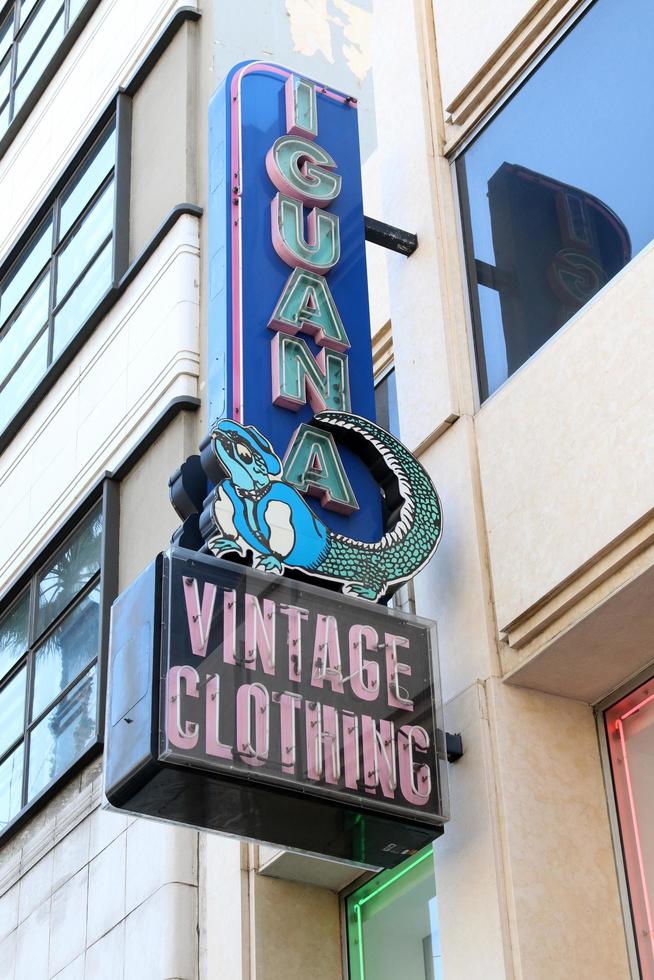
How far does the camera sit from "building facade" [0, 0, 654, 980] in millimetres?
8312

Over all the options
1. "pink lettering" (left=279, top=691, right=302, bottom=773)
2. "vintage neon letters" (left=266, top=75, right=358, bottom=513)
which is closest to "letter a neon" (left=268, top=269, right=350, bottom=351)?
"vintage neon letters" (left=266, top=75, right=358, bottom=513)

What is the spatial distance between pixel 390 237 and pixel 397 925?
4258 millimetres

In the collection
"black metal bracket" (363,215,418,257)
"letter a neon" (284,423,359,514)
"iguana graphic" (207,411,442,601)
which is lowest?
"iguana graphic" (207,411,442,601)

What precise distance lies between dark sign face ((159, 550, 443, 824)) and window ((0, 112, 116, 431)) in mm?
7076

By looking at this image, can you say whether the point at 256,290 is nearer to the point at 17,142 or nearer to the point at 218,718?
the point at 218,718

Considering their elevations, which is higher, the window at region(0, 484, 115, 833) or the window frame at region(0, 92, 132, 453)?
the window frame at region(0, 92, 132, 453)

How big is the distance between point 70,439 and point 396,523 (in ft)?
20.2

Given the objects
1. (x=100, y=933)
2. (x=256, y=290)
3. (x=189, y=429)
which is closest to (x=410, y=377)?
(x=256, y=290)

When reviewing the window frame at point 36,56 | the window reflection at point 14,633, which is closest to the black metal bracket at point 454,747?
the window reflection at point 14,633

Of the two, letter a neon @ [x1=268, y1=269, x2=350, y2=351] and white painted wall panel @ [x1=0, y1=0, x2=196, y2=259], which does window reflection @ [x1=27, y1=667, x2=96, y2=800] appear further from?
white painted wall panel @ [x1=0, y1=0, x2=196, y2=259]

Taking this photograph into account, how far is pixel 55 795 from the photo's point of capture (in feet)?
41.2

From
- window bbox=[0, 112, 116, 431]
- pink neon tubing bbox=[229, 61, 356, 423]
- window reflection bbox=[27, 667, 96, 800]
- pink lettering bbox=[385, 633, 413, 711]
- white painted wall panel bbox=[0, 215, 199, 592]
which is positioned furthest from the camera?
window bbox=[0, 112, 116, 431]

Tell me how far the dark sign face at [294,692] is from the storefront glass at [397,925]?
3.62 ft

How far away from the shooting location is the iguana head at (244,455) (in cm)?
876
